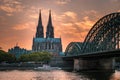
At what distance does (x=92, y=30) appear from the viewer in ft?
532

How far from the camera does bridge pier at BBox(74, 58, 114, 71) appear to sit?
166 m

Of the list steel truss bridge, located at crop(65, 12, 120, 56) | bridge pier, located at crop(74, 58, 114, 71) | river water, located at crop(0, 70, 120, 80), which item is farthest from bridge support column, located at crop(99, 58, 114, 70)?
river water, located at crop(0, 70, 120, 80)

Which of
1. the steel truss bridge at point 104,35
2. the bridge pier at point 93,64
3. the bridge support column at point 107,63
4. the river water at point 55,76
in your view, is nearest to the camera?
the river water at point 55,76

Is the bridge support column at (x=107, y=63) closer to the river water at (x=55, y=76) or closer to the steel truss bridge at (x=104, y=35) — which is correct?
the steel truss bridge at (x=104, y=35)

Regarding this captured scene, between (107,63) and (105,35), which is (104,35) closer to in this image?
(105,35)

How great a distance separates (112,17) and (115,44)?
1068 centimetres

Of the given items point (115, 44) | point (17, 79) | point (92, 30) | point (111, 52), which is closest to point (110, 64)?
point (92, 30)

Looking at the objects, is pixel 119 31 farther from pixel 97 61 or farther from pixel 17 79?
pixel 17 79

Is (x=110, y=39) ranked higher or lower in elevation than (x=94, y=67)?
higher

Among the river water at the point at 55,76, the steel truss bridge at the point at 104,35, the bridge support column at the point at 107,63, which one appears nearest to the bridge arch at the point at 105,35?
the steel truss bridge at the point at 104,35

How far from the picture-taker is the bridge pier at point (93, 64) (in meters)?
166

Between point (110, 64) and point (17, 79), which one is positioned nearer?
point (17, 79)

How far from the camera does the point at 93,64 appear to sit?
569 ft

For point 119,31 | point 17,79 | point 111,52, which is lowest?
point 17,79
